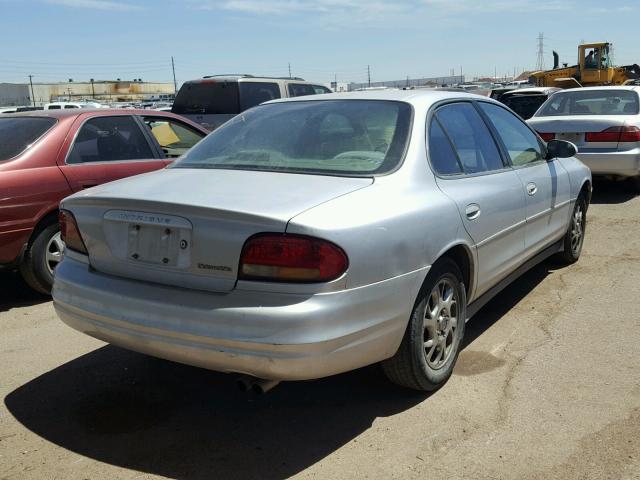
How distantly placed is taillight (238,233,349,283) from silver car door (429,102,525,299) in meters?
1.05

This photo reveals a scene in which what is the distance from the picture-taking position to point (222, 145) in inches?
157

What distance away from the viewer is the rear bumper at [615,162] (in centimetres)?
899

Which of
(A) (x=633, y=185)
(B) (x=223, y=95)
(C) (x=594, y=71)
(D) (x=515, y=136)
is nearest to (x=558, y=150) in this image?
(D) (x=515, y=136)

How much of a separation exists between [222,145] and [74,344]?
1.70 meters

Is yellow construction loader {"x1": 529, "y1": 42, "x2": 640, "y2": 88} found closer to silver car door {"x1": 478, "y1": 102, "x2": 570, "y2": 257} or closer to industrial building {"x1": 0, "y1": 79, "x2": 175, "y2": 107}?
silver car door {"x1": 478, "y1": 102, "x2": 570, "y2": 257}

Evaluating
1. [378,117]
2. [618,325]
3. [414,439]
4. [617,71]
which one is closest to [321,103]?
[378,117]

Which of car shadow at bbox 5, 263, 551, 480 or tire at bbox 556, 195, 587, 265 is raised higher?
tire at bbox 556, 195, 587, 265

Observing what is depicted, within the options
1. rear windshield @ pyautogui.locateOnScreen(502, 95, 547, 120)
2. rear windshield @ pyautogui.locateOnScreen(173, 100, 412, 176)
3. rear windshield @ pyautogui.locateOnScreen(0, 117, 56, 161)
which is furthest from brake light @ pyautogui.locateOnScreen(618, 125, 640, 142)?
rear windshield @ pyautogui.locateOnScreen(0, 117, 56, 161)

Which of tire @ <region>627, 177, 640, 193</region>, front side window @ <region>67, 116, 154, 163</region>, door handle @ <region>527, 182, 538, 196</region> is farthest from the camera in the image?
tire @ <region>627, 177, 640, 193</region>

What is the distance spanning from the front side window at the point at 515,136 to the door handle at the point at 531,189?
170 mm

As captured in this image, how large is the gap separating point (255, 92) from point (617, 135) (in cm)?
570

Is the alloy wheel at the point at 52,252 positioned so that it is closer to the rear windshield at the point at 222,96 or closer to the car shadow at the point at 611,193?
the rear windshield at the point at 222,96

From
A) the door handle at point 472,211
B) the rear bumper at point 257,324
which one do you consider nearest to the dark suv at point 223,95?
the door handle at point 472,211

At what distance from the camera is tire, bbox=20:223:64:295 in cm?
520
